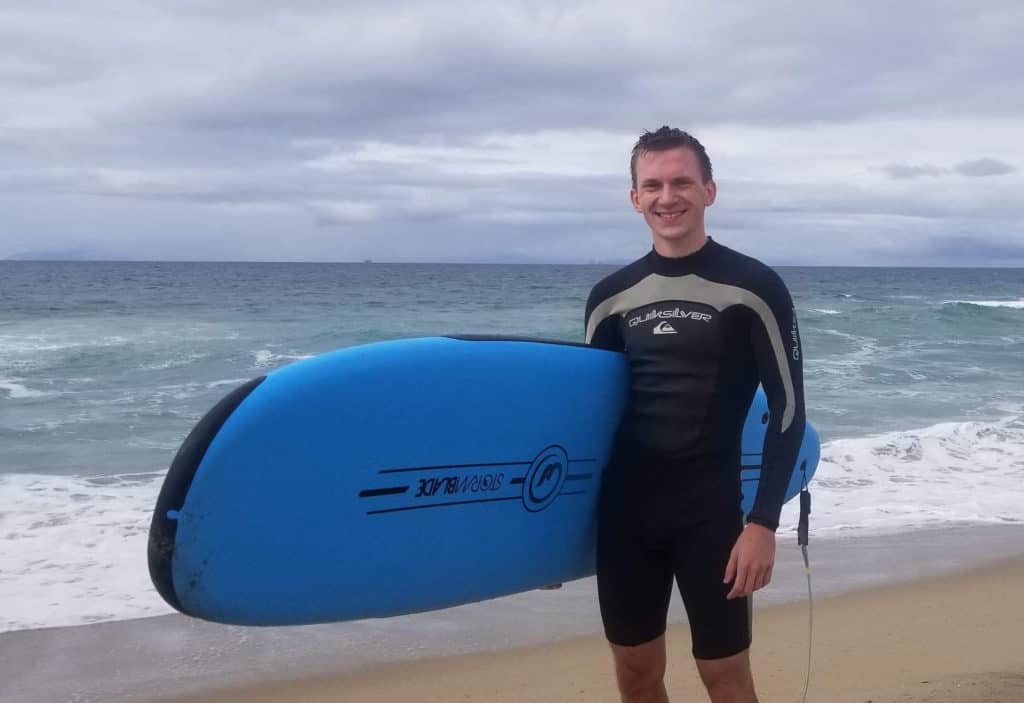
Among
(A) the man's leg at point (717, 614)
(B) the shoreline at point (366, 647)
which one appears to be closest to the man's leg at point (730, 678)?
(A) the man's leg at point (717, 614)

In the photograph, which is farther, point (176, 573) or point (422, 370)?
point (422, 370)

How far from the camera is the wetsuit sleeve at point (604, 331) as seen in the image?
7.40 feet

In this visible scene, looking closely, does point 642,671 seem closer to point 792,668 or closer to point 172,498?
point 172,498

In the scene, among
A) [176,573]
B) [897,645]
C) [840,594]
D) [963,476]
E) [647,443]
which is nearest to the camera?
[176,573]

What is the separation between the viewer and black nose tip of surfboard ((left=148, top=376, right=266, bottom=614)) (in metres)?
1.89

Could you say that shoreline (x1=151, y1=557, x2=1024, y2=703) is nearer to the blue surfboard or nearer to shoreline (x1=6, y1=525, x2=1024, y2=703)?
shoreline (x1=6, y1=525, x2=1024, y2=703)

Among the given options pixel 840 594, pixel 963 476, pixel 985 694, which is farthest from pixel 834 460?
pixel 985 694

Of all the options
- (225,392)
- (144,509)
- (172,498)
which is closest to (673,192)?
(172,498)

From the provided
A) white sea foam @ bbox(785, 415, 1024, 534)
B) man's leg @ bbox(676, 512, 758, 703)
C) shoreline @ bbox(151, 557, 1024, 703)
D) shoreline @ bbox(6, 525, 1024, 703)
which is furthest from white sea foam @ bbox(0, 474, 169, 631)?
white sea foam @ bbox(785, 415, 1024, 534)

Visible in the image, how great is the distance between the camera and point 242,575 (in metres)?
2.01

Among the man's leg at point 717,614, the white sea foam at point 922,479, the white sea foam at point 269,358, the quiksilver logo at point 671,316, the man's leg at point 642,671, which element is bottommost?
the white sea foam at point 269,358

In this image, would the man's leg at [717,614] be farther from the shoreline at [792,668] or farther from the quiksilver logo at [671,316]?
the shoreline at [792,668]

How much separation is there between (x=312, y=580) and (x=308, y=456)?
0.92ft

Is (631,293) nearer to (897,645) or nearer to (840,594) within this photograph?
(897,645)
